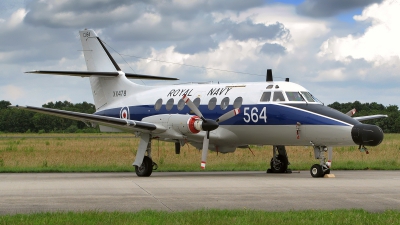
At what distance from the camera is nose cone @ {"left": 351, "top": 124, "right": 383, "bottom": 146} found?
20938mm

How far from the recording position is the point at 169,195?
637 inches

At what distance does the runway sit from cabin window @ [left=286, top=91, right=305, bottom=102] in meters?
3.66

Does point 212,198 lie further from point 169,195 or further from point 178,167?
point 178,167

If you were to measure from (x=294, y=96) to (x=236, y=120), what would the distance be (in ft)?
7.90

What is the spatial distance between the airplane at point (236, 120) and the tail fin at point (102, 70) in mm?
1443

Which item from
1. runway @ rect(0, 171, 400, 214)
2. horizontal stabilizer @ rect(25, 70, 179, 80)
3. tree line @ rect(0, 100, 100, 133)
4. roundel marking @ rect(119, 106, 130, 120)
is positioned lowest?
runway @ rect(0, 171, 400, 214)

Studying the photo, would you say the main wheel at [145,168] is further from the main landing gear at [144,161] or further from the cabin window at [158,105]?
the cabin window at [158,105]

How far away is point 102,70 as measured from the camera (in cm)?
3033

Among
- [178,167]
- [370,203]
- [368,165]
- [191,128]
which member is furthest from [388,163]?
[370,203]

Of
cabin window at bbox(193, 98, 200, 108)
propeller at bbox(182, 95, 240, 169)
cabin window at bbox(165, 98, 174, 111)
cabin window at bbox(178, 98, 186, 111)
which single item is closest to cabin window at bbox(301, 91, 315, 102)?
propeller at bbox(182, 95, 240, 169)

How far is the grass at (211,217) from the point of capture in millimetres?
11586

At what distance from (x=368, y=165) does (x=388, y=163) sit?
1596 mm

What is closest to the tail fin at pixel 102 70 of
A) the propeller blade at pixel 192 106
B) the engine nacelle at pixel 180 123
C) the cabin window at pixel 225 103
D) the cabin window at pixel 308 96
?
the engine nacelle at pixel 180 123

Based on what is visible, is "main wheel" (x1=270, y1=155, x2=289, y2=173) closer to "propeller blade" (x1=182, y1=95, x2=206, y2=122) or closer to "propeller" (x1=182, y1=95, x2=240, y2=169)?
"propeller" (x1=182, y1=95, x2=240, y2=169)
